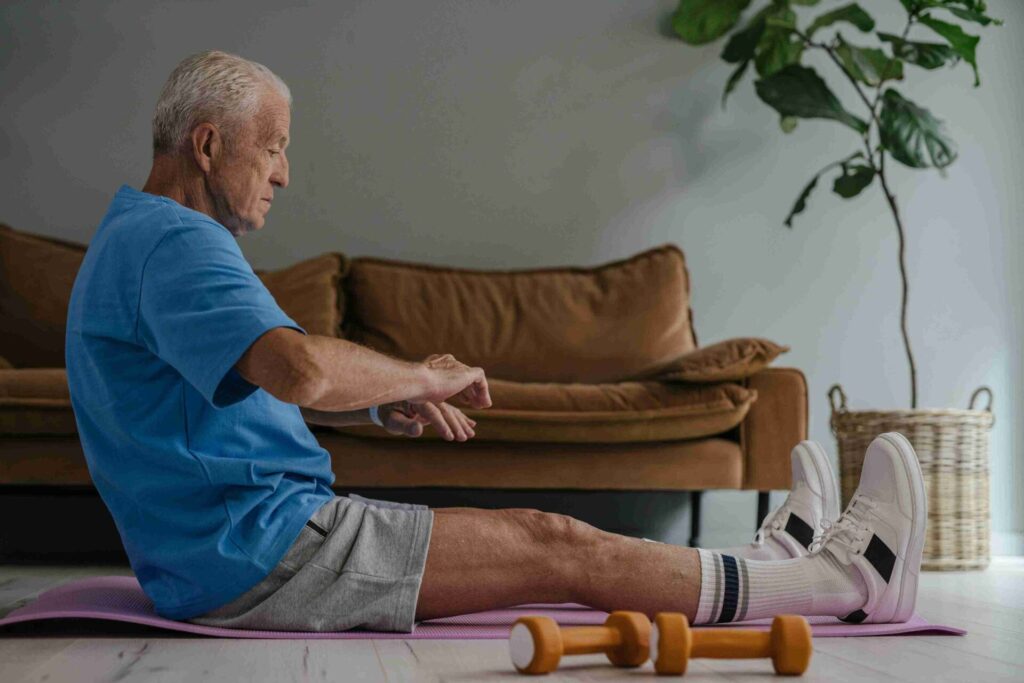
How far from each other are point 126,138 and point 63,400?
1352 mm

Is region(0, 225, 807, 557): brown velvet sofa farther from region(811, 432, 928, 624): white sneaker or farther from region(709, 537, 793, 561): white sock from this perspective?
region(811, 432, 928, 624): white sneaker

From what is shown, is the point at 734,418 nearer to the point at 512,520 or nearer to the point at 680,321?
the point at 680,321

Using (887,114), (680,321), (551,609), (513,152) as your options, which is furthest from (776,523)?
(513,152)

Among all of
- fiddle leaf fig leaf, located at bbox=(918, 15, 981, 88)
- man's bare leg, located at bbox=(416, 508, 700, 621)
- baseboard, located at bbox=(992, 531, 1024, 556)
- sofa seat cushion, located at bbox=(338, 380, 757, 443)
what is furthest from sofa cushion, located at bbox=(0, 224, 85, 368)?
baseboard, located at bbox=(992, 531, 1024, 556)

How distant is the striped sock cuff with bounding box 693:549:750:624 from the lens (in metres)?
1.67

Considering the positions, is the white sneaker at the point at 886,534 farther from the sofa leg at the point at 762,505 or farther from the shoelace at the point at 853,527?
the sofa leg at the point at 762,505

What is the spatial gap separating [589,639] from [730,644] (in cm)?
17

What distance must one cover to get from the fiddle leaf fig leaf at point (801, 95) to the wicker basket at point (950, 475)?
968 millimetres

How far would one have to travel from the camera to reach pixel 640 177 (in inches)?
158

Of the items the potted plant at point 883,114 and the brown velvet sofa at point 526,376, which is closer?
the brown velvet sofa at point 526,376

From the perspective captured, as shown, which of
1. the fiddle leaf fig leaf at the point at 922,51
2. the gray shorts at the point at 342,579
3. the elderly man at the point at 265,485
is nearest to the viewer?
the elderly man at the point at 265,485

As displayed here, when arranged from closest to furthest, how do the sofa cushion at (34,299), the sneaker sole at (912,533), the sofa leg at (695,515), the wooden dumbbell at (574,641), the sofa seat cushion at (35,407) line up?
the wooden dumbbell at (574,641)
the sneaker sole at (912,533)
the sofa seat cushion at (35,407)
the sofa cushion at (34,299)
the sofa leg at (695,515)

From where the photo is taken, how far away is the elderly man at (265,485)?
147 cm

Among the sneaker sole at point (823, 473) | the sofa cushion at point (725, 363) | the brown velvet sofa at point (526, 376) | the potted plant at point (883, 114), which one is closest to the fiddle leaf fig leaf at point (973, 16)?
the potted plant at point (883, 114)
